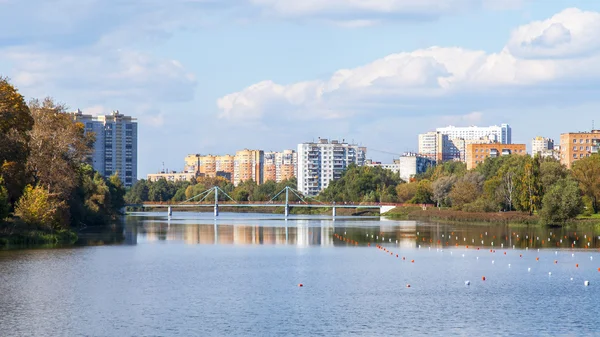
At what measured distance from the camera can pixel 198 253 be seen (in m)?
59.6

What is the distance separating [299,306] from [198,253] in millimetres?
26037

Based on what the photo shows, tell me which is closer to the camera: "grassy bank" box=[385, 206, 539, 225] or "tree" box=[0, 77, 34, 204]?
"tree" box=[0, 77, 34, 204]

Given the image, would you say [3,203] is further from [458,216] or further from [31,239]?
[458,216]

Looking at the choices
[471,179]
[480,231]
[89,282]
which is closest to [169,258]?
[89,282]

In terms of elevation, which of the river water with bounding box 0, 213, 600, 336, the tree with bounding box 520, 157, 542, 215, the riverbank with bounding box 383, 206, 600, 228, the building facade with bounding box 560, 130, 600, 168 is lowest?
the river water with bounding box 0, 213, 600, 336

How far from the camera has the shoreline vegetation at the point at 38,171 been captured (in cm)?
5938

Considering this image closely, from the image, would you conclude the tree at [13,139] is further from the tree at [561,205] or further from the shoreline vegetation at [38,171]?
the tree at [561,205]

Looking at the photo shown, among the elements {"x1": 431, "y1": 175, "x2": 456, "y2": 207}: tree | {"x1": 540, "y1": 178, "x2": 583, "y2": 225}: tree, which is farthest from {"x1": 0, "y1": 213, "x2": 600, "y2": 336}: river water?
{"x1": 431, "y1": 175, "x2": 456, "y2": 207}: tree

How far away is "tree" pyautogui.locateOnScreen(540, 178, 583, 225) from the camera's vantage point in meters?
90.8

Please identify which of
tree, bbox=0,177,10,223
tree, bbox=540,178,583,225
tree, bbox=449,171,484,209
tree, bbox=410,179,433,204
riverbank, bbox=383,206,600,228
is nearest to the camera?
tree, bbox=0,177,10,223

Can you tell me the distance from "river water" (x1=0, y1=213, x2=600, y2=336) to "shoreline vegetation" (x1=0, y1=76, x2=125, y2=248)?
3888mm

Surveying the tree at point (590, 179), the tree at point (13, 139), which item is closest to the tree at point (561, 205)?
the tree at point (590, 179)

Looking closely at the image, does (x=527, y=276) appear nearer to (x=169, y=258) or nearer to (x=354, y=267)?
(x=354, y=267)

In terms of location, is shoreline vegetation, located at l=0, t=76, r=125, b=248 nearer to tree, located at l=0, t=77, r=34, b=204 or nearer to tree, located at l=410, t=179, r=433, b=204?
tree, located at l=0, t=77, r=34, b=204
